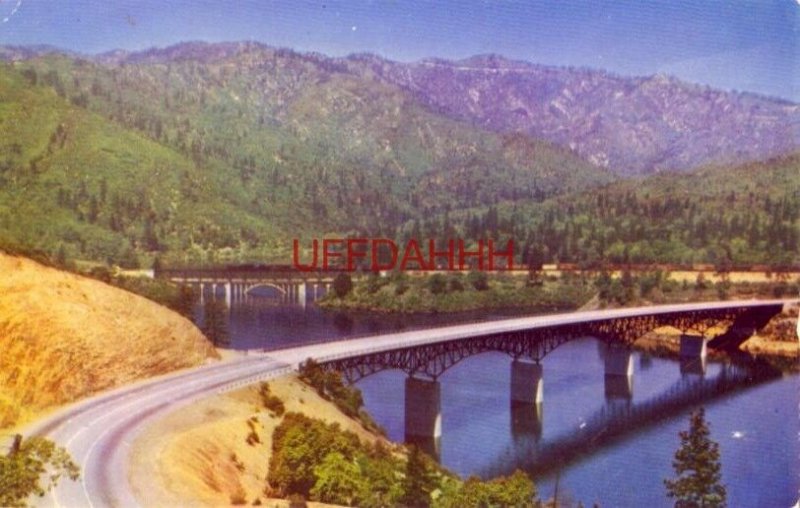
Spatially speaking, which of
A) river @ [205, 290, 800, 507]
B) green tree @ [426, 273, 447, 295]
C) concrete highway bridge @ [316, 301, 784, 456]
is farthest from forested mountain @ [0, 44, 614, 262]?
concrete highway bridge @ [316, 301, 784, 456]

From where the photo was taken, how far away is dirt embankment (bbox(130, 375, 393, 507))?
70.1 ft

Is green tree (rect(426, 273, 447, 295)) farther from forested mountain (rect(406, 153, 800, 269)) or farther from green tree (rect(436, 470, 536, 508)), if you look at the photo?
green tree (rect(436, 470, 536, 508))

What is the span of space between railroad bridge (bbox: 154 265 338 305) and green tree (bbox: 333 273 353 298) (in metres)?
1.49

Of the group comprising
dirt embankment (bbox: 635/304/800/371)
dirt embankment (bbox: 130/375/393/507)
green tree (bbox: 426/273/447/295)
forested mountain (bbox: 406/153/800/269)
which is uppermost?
forested mountain (bbox: 406/153/800/269)

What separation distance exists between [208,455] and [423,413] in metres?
20.3

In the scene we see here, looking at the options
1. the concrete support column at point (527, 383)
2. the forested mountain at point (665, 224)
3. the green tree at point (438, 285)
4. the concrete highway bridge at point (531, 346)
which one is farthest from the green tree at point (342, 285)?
the concrete support column at point (527, 383)

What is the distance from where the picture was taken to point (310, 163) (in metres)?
95.2

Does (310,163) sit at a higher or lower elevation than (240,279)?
higher

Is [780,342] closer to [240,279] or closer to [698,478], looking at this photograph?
[240,279]

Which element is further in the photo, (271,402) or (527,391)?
(527,391)

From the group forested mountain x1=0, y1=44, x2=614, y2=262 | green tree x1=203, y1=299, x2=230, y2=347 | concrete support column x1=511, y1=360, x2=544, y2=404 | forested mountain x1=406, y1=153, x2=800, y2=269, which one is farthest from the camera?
forested mountain x1=406, y1=153, x2=800, y2=269

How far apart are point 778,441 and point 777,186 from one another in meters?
50.8

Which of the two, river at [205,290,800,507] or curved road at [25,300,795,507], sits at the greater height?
curved road at [25,300,795,507]

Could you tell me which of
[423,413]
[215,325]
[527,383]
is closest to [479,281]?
[527,383]
